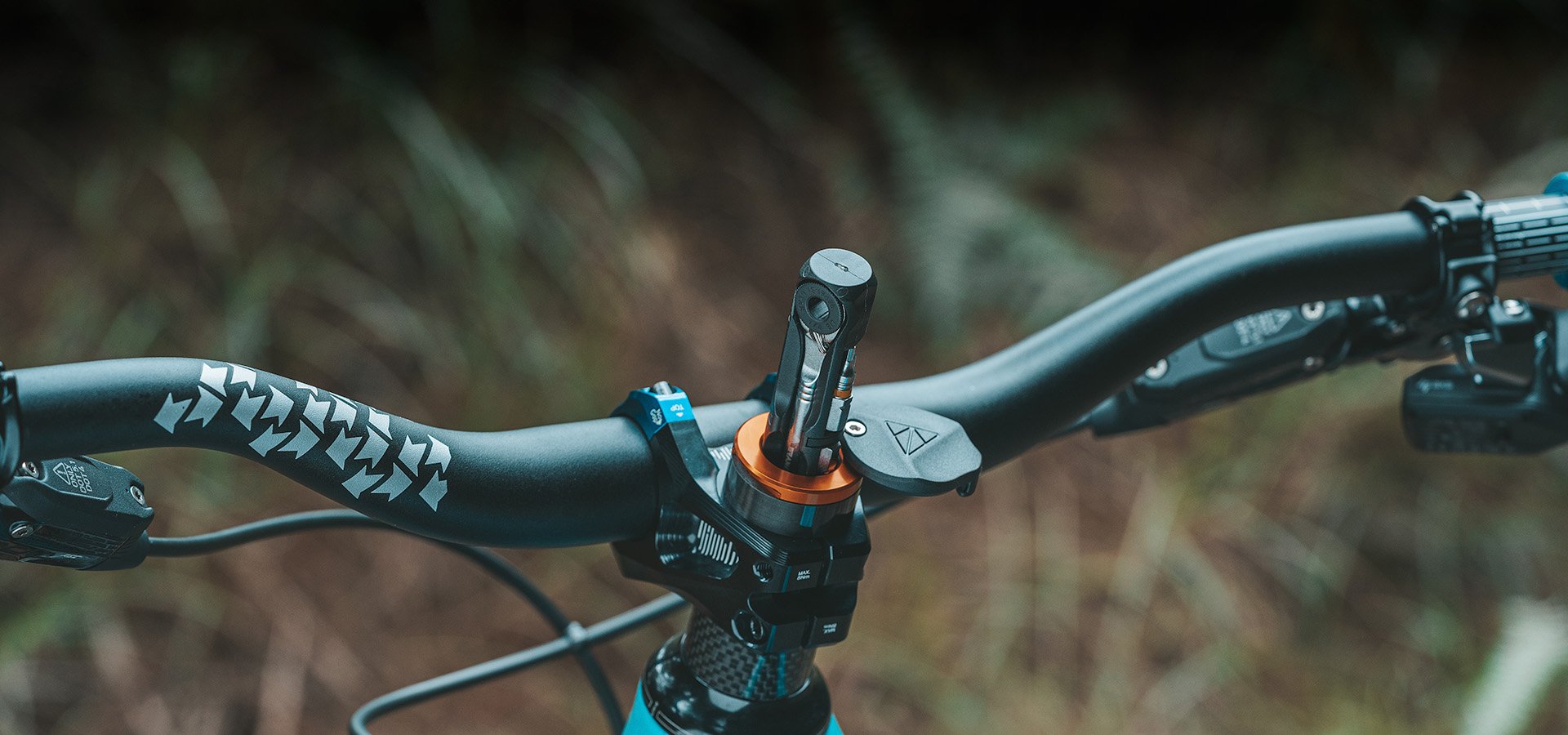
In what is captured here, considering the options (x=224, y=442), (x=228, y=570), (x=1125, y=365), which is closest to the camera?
(x=224, y=442)

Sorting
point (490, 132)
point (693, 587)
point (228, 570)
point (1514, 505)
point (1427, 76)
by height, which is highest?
point (693, 587)

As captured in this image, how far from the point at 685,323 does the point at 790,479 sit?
1.42 metres

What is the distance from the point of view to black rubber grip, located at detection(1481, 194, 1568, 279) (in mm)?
573

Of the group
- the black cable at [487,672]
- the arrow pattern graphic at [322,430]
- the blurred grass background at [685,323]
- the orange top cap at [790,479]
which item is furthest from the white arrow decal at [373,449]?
the blurred grass background at [685,323]

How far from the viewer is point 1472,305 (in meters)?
0.57

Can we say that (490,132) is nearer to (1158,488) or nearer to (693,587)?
(1158,488)

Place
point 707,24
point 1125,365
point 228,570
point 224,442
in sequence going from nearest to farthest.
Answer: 1. point 224,442
2. point 1125,365
3. point 228,570
4. point 707,24

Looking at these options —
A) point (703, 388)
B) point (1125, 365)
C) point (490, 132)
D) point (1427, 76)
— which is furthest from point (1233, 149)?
point (1125, 365)

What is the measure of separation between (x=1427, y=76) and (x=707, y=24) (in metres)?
1.28

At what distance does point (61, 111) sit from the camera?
180 cm

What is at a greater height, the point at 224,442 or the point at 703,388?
the point at 224,442

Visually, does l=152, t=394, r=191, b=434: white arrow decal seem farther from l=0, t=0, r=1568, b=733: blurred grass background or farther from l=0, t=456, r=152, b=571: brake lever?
l=0, t=0, r=1568, b=733: blurred grass background

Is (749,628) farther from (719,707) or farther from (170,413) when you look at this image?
(170,413)

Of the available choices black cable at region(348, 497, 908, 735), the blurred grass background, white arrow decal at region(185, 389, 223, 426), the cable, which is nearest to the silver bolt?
black cable at region(348, 497, 908, 735)
